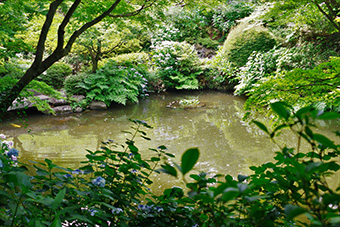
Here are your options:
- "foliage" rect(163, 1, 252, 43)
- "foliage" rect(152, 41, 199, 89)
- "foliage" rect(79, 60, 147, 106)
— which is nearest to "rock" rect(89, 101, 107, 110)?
"foliage" rect(79, 60, 147, 106)

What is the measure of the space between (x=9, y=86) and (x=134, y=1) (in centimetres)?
173

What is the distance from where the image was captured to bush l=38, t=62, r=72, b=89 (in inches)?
288

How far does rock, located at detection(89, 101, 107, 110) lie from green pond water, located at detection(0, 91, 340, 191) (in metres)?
0.26

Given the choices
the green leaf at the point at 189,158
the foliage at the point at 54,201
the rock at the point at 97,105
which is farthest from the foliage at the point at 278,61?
the green leaf at the point at 189,158

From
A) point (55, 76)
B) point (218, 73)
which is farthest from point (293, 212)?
point (218, 73)

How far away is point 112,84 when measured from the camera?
7.29 meters

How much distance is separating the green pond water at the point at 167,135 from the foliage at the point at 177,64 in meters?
2.22

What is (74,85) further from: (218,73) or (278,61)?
(278,61)

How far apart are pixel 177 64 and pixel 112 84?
3036 millimetres

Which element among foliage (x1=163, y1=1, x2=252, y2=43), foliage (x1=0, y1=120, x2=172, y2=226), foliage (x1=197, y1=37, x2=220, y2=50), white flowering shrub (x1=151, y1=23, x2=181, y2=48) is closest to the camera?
foliage (x1=0, y1=120, x2=172, y2=226)

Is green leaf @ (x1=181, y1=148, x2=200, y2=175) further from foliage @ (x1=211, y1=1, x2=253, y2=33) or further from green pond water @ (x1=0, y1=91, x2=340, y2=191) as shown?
foliage @ (x1=211, y1=1, x2=253, y2=33)

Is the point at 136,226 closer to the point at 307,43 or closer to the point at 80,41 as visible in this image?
the point at 80,41

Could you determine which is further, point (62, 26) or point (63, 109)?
point (63, 109)

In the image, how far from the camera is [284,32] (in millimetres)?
7797
